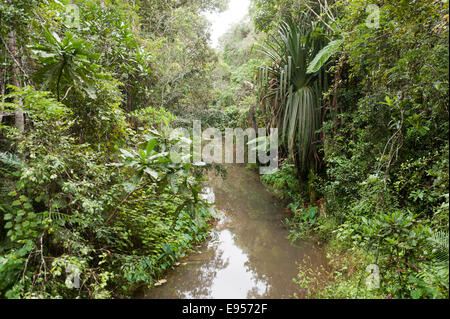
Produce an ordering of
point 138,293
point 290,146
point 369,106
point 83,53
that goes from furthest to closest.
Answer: point 290,146 < point 369,106 < point 138,293 < point 83,53

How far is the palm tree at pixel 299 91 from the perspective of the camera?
4.10 m

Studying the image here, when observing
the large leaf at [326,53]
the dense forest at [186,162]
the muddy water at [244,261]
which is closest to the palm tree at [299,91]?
the dense forest at [186,162]

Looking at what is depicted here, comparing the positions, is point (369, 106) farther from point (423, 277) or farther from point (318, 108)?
point (423, 277)

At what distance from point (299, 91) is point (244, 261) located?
2.91 m

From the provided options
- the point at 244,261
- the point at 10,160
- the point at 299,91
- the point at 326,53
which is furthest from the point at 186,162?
the point at 299,91

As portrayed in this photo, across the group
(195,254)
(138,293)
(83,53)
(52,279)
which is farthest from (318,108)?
(52,279)

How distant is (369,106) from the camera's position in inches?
112

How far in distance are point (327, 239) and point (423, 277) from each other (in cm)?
180

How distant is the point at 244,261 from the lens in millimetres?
3375

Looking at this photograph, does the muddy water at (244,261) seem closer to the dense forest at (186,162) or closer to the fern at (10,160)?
the dense forest at (186,162)

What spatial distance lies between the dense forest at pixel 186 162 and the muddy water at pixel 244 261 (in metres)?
0.20

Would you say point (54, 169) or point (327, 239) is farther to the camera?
point (327, 239)

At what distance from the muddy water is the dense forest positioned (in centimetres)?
20
